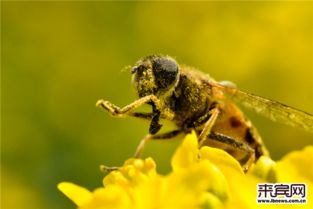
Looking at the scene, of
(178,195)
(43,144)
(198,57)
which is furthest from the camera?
(198,57)

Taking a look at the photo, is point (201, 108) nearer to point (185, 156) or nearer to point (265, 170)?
point (265, 170)

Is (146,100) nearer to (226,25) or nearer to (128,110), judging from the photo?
(128,110)

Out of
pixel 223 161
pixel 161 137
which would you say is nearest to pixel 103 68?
pixel 161 137

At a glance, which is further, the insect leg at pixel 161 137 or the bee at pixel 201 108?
the insect leg at pixel 161 137

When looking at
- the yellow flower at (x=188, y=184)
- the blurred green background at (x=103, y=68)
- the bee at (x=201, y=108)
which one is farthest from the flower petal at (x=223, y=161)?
the blurred green background at (x=103, y=68)

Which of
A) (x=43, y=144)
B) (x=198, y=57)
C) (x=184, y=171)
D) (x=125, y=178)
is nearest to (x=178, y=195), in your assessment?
(x=184, y=171)

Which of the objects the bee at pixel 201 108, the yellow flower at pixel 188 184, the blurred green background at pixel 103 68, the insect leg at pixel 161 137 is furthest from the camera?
the blurred green background at pixel 103 68

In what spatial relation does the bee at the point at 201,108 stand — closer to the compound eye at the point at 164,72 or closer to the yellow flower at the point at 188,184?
the compound eye at the point at 164,72

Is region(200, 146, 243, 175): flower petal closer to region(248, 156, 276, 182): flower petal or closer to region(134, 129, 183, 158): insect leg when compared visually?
region(248, 156, 276, 182): flower petal

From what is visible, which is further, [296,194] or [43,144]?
[43,144]
